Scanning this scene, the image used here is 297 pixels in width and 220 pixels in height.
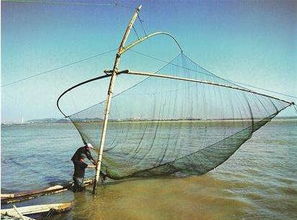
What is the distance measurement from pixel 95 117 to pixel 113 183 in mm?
2475

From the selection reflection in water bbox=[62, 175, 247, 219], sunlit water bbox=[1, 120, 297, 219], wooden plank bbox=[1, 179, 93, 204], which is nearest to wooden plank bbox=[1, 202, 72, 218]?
sunlit water bbox=[1, 120, 297, 219]

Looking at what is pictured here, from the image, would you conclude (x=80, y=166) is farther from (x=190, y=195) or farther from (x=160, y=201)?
(x=190, y=195)

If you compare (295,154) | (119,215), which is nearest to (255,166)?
(295,154)

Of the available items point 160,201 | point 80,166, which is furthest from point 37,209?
point 160,201

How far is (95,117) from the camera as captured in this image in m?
9.43

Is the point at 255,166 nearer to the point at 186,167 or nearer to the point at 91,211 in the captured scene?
the point at 186,167

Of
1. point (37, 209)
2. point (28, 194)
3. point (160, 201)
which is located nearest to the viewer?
point (37, 209)

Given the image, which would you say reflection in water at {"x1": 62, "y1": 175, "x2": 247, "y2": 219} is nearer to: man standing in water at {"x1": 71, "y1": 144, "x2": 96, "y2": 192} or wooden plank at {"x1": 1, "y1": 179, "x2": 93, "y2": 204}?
man standing in water at {"x1": 71, "y1": 144, "x2": 96, "y2": 192}

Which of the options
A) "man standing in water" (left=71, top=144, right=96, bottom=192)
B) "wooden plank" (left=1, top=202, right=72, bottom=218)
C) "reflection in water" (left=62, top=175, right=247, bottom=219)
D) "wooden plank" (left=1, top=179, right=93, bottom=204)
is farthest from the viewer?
"man standing in water" (left=71, top=144, right=96, bottom=192)

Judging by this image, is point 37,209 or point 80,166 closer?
point 37,209

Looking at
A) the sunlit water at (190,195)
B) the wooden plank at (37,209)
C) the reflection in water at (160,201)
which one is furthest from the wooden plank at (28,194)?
the wooden plank at (37,209)

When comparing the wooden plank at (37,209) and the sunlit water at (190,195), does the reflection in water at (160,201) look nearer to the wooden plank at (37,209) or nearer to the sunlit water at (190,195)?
the sunlit water at (190,195)

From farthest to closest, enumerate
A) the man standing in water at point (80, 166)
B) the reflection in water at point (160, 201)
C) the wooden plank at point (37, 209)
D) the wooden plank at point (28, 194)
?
the man standing in water at point (80, 166) < the wooden plank at point (28, 194) < the reflection in water at point (160, 201) < the wooden plank at point (37, 209)

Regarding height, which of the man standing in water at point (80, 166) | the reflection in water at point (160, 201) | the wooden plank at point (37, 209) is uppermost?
the man standing in water at point (80, 166)
